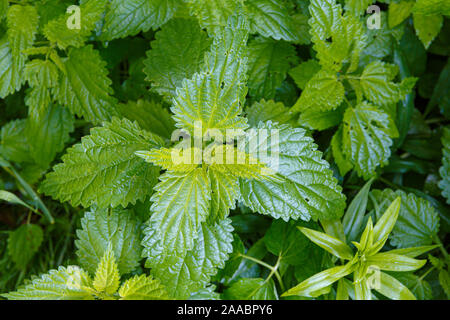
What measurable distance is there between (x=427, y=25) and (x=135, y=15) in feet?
4.22

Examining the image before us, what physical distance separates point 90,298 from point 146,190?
47 cm

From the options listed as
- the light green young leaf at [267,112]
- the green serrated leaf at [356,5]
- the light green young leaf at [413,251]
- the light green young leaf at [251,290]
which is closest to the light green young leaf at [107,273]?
the light green young leaf at [251,290]

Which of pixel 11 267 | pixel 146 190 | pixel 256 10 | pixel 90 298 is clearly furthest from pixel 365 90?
pixel 11 267

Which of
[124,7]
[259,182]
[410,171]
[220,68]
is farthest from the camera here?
[410,171]

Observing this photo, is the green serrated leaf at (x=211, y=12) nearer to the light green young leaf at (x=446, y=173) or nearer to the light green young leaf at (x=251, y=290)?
the light green young leaf at (x=251, y=290)

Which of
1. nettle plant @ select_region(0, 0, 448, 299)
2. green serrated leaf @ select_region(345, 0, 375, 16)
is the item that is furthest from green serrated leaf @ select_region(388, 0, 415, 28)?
green serrated leaf @ select_region(345, 0, 375, 16)

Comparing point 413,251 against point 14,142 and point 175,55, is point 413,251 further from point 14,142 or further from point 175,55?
point 14,142

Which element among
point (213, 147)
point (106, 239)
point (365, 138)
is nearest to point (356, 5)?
point (365, 138)

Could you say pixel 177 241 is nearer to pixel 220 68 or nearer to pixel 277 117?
pixel 220 68

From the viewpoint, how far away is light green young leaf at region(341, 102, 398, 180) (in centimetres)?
171

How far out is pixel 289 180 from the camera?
4.72 feet

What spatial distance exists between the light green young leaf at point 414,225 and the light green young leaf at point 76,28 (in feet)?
4.70
